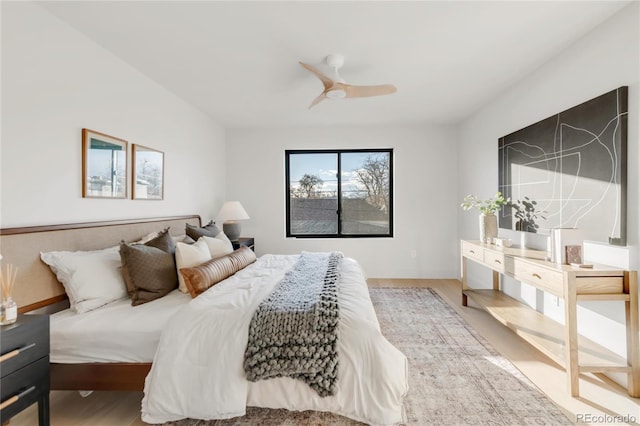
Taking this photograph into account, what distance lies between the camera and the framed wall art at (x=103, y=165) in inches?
90.7

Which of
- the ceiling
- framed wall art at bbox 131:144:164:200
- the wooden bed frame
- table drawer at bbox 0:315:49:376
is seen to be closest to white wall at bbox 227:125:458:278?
the ceiling

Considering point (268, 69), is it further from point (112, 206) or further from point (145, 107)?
point (112, 206)

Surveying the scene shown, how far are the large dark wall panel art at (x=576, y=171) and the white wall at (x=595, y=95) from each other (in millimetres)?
58

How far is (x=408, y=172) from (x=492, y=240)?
1.92 meters

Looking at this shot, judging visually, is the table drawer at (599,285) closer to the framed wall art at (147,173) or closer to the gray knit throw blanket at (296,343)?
the gray knit throw blanket at (296,343)

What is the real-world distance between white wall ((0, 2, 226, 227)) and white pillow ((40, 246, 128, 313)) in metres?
0.29

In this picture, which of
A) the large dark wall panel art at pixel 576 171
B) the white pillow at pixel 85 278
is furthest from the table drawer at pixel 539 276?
the white pillow at pixel 85 278

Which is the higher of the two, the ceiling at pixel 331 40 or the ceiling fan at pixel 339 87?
the ceiling at pixel 331 40

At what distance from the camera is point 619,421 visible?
Result: 1720 mm

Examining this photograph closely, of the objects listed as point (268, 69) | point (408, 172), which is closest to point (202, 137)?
point (268, 69)

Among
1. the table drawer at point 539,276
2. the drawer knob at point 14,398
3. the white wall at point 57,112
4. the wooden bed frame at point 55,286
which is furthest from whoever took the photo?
the table drawer at point 539,276

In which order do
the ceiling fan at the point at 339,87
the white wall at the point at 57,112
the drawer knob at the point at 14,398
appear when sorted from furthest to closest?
the ceiling fan at the point at 339,87 → the white wall at the point at 57,112 → the drawer knob at the point at 14,398

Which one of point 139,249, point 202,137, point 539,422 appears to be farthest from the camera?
point 202,137

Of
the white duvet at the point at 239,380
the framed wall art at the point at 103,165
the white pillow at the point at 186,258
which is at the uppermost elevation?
the framed wall art at the point at 103,165
